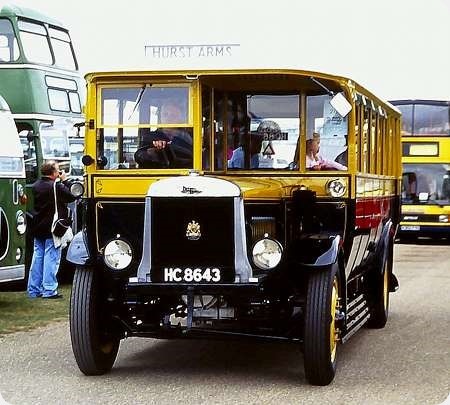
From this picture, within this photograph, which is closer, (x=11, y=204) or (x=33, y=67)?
(x=11, y=204)

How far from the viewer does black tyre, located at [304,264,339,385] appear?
7980 millimetres

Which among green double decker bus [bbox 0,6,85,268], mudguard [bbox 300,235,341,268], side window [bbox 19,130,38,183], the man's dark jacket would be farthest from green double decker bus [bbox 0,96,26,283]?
mudguard [bbox 300,235,341,268]

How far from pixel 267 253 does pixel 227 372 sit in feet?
3.70

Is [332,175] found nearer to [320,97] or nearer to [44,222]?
[320,97]

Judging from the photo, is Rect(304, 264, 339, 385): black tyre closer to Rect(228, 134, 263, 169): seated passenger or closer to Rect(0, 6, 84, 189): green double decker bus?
Rect(228, 134, 263, 169): seated passenger

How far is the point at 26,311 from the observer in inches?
492

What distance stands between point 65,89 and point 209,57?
9.27m

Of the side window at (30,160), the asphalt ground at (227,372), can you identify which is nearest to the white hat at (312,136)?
the asphalt ground at (227,372)

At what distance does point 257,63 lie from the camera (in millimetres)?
8477

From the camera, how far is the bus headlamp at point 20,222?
527 inches

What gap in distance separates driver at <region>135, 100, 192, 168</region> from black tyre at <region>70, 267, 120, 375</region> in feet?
3.31

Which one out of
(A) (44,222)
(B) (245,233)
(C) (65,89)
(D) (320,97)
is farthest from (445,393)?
(C) (65,89)

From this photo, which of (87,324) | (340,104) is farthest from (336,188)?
(87,324)

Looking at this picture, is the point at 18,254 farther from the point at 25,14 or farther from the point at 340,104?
the point at 340,104
